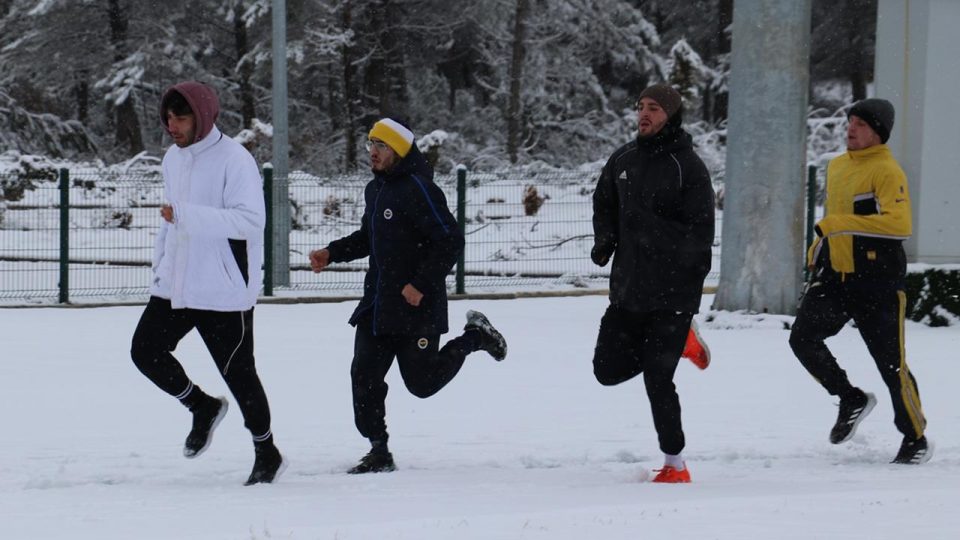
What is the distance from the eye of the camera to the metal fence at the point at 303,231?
1619cm

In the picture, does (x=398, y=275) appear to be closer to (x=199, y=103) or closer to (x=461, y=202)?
(x=199, y=103)

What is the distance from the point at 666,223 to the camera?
635 cm

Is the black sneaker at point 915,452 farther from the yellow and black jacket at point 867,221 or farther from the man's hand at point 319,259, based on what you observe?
the man's hand at point 319,259

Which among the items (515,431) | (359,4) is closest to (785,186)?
(515,431)

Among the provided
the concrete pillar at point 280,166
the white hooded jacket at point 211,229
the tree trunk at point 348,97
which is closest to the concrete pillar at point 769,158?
the concrete pillar at point 280,166

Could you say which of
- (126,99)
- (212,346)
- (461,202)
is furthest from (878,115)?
(126,99)

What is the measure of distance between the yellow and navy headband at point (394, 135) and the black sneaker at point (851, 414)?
7.88ft

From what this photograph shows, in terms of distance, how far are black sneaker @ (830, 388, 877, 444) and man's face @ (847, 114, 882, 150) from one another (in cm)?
117

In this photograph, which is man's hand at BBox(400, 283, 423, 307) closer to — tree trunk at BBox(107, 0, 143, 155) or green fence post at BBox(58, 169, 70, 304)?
green fence post at BBox(58, 169, 70, 304)

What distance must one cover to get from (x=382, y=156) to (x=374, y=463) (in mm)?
1379

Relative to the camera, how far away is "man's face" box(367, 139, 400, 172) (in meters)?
6.57

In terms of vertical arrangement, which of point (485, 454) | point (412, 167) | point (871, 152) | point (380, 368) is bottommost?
point (485, 454)

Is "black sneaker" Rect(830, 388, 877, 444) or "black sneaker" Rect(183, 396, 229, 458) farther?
"black sneaker" Rect(830, 388, 877, 444)

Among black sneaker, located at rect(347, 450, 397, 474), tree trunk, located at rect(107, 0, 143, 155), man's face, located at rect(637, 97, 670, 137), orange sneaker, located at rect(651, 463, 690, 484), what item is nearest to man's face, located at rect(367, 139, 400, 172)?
man's face, located at rect(637, 97, 670, 137)
